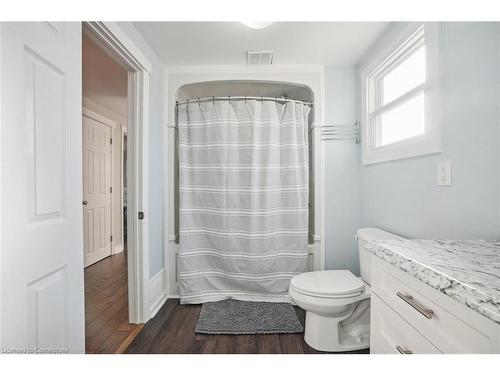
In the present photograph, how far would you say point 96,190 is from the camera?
11.6ft

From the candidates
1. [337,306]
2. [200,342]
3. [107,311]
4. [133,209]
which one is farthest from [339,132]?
[107,311]

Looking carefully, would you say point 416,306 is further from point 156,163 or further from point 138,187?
point 156,163

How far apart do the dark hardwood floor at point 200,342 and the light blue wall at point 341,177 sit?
823 mm

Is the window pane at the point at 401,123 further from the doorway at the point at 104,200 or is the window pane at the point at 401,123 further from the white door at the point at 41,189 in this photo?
the doorway at the point at 104,200

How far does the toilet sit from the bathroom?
1cm

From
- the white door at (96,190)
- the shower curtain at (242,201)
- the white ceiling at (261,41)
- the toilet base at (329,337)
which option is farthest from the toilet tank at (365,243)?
the white door at (96,190)

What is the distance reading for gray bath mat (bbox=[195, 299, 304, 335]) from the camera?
1777 mm

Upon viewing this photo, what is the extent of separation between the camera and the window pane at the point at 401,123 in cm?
156

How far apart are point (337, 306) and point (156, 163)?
172 centimetres

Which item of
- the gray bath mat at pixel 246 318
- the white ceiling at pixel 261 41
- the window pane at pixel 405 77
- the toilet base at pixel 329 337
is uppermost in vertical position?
the white ceiling at pixel 261 41
